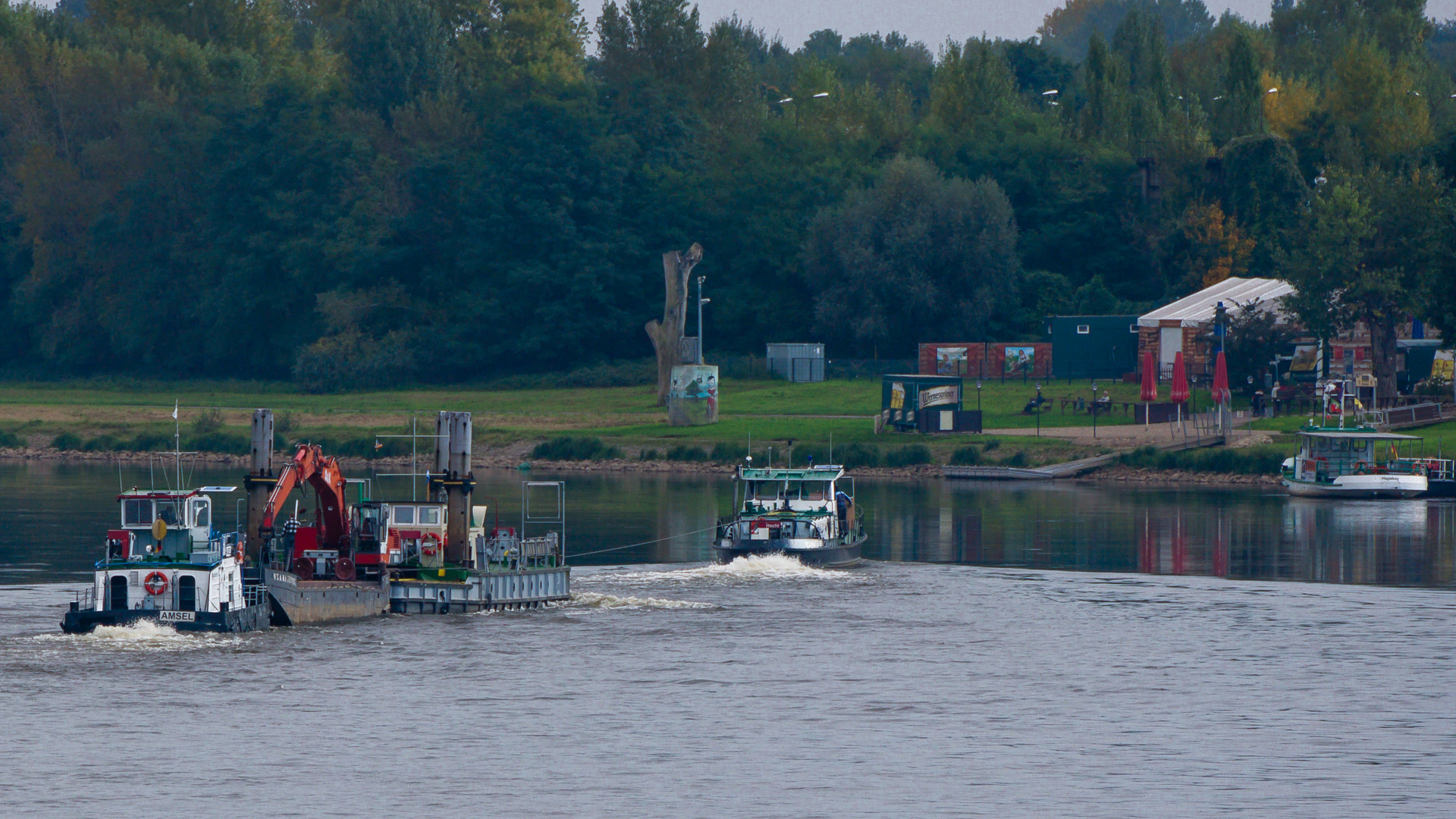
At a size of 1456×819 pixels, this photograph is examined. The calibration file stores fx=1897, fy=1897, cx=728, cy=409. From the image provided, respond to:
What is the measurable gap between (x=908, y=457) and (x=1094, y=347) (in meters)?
27.9

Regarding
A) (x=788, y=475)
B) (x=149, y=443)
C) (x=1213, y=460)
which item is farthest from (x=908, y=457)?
(x=149, y=443)

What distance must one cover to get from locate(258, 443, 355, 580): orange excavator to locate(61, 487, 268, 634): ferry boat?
183 inches

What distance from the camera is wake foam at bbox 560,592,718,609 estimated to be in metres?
56.0

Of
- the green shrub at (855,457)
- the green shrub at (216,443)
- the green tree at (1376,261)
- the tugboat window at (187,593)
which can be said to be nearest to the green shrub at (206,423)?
the green shrub at (216,443)

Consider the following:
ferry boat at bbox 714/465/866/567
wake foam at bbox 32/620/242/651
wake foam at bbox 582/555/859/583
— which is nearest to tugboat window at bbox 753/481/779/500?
ferry boat at bbox 714/465/866/567

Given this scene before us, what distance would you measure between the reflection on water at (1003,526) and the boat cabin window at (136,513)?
1220 centimetres

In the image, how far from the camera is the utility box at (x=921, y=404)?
104 m

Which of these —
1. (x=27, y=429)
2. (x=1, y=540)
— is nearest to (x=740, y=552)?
(x=1, y=540)

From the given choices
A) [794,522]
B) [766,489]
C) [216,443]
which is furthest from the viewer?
[216,443]

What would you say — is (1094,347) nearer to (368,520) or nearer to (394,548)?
(394,548)

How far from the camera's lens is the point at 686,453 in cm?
10344

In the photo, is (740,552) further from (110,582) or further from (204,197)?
(204,197)

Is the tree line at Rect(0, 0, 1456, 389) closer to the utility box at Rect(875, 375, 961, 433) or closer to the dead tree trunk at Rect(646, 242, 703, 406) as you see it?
the dead tree trunk at Rect(646, 242, 703, 406)

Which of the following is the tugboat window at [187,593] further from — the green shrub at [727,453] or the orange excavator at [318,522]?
the green shrub at [727,453]
